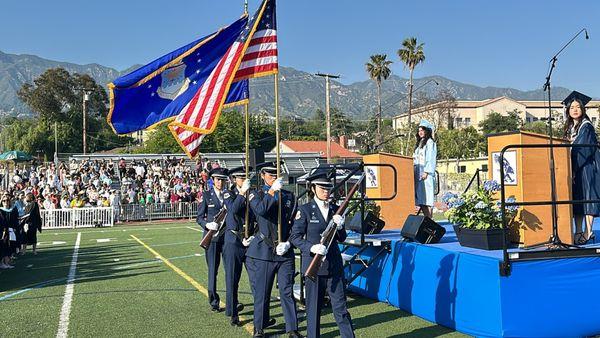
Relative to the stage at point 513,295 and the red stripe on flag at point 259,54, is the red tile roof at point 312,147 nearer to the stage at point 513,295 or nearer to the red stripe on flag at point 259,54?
the red stripe on flag at point 259,54

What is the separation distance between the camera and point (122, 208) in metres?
28.4

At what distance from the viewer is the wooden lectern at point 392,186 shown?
9922mm

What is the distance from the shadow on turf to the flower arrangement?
23.6ft

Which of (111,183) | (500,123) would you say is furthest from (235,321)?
(500,123)

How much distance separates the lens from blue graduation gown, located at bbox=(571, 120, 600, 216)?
7.02 meters

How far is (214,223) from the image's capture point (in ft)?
26.8

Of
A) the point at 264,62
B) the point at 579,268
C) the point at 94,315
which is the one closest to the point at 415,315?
the point at 579,268

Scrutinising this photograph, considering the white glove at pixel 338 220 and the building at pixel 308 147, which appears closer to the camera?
the white glove at pixel 338 220

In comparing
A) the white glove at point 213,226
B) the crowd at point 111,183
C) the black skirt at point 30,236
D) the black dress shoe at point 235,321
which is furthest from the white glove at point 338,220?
the crowd at point 111,183

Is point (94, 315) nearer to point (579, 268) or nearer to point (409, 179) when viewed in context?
point (409, 179)

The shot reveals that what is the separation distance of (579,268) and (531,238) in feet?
2.26

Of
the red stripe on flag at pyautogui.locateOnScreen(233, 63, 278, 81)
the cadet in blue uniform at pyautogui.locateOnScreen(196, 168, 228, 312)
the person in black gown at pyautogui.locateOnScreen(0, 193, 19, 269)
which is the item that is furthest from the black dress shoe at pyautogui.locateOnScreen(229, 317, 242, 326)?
the person in black gown at pyautogui.locateOnScreen(0, 193, 19, 269)

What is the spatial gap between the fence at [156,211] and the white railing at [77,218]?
4.06 ft

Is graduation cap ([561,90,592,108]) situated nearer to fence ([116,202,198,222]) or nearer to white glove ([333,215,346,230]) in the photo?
white glove ([333,215,346,230])
